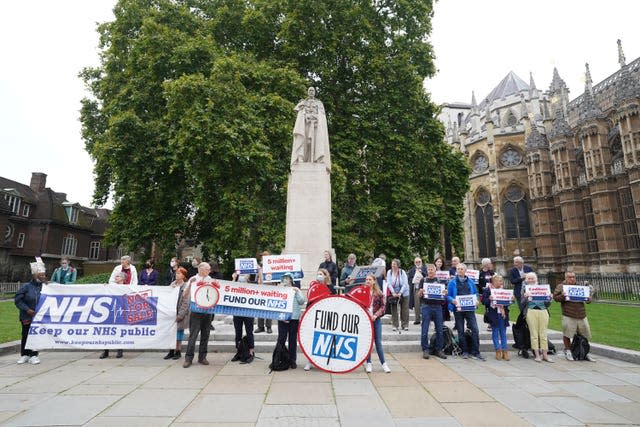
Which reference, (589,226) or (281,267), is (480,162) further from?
(281,267)

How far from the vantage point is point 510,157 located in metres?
47.0

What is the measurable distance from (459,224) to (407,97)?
731 cm

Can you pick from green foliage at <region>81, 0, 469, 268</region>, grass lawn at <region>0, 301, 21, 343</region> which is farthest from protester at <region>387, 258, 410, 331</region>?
grass lawn at <region>0, 301, 21, 343</region>

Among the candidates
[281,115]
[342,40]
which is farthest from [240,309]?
[342,40]

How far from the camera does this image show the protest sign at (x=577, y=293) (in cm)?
821

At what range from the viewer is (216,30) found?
1995 cm

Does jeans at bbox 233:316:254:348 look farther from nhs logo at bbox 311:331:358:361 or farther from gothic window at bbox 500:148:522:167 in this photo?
gothic window at bbox 500:148:522:167

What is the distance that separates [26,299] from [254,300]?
4.89 metres

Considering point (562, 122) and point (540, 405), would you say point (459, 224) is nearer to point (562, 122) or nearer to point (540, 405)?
point (540, 405)

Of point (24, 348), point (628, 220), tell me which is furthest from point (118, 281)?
point (628, 220)

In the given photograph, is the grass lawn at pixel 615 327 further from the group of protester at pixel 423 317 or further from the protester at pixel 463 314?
the protester at pixel 463 314

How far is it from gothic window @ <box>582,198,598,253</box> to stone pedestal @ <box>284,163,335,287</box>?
3582 cm

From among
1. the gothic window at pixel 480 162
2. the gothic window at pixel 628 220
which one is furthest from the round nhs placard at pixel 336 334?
the gothic window at pixel 480 162

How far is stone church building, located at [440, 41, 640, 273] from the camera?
3247 centimetres
